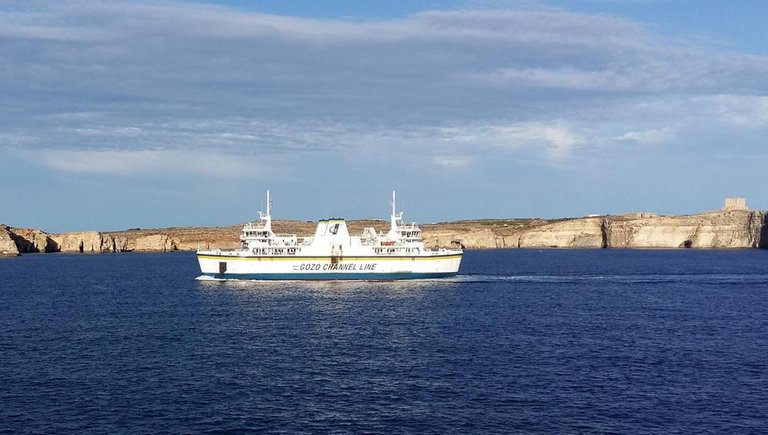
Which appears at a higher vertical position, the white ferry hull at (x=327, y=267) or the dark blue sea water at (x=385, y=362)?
the white ferry hull at (x=327, y=267)

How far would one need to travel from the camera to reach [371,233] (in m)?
106

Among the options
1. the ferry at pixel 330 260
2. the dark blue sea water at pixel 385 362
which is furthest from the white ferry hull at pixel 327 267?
the dark blue sea water at pixel 385 362

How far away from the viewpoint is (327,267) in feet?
338

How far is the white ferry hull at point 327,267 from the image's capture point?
338 feet

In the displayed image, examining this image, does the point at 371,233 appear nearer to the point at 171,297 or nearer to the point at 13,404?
the point at 171,297

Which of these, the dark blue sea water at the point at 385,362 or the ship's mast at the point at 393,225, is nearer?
the dark blue sea water at the point at 385,362

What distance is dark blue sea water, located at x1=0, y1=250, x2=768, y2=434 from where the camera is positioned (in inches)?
1425

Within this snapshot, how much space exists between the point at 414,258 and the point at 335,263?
11141 mm

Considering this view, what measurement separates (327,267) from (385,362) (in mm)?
54630

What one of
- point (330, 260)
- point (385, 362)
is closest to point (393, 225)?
point (330, 260)

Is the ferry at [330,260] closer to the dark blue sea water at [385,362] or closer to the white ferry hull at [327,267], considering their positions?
the white ferry hull at [327,267]

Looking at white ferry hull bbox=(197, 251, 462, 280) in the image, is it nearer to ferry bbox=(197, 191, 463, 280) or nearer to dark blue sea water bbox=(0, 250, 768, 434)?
ferry bbox=(197, 191, 463, 280)

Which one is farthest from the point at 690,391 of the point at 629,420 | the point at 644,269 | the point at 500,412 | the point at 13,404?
the point at 644,269

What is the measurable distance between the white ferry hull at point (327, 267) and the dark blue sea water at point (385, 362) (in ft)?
36.3
